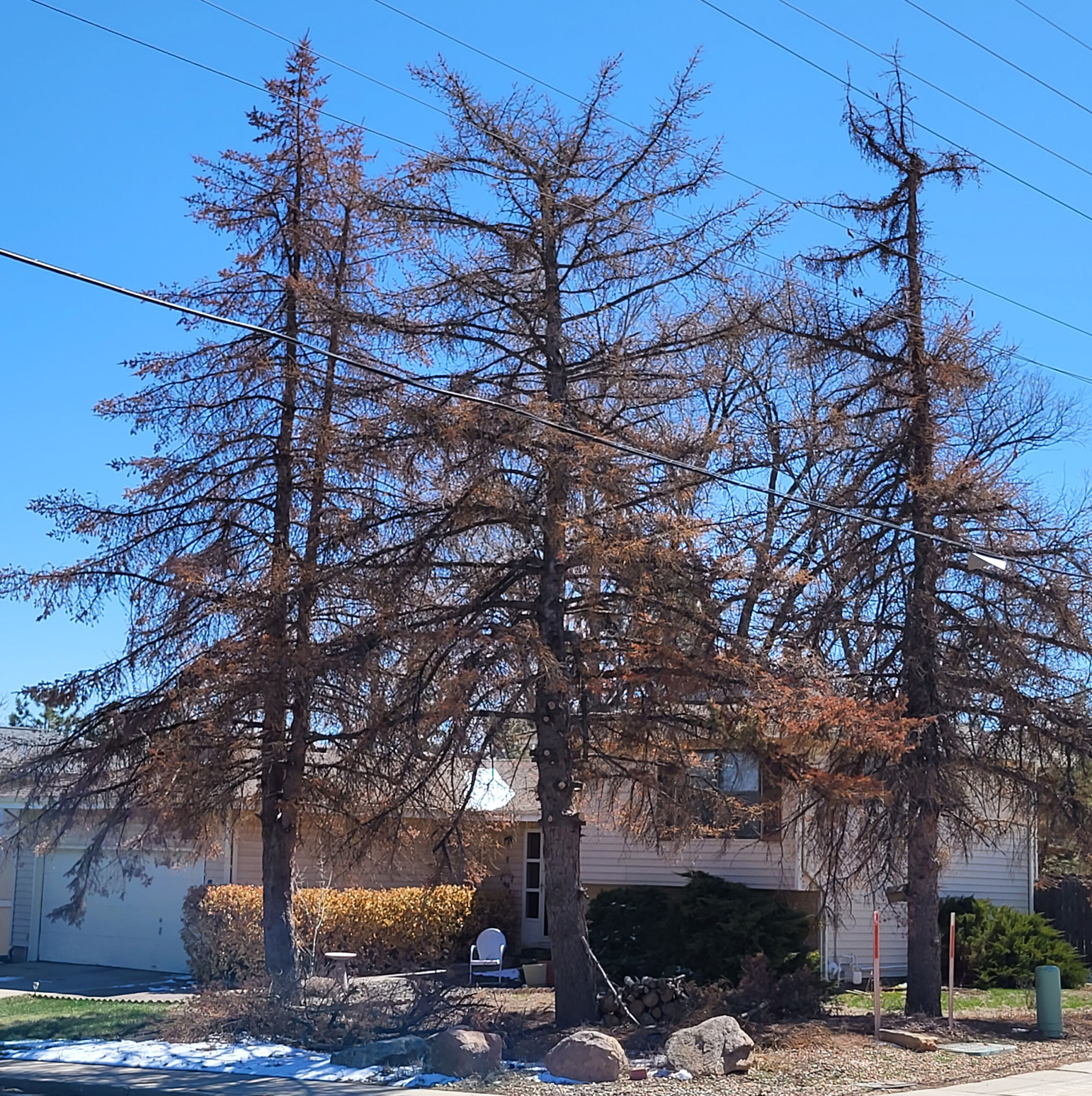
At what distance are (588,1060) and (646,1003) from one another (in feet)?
11.4

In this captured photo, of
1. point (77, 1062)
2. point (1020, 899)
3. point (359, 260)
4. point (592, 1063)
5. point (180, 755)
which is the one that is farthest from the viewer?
point (1020, 899)

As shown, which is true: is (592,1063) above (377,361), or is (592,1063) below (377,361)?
below

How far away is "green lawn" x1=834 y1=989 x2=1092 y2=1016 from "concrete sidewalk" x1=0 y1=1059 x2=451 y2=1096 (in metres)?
8.69

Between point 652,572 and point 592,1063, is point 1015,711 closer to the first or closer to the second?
point 652,572

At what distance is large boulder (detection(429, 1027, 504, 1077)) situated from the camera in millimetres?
13344

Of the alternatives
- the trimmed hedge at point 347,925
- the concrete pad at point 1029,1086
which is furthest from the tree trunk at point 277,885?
the concrete pad at point 1029,1086

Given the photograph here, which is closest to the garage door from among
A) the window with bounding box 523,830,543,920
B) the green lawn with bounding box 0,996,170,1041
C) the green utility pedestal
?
the green lawn with bounding box 0,996,170,1041

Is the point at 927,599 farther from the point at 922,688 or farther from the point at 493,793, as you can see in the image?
the point at 493,793

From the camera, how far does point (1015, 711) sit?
56.1 ft

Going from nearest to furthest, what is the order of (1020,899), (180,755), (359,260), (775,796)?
(180,755)
(775,796)
(359,260)
(1020,899)

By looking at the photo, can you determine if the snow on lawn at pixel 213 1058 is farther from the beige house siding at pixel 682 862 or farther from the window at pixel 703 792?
the beige house siding at pixel 682 862

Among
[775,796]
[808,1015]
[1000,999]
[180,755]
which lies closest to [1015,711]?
[775,796]

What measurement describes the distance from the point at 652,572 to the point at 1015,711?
18.6 feet

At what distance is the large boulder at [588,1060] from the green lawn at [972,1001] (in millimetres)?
6601
